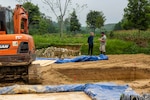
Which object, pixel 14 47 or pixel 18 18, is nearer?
pixel 14 47

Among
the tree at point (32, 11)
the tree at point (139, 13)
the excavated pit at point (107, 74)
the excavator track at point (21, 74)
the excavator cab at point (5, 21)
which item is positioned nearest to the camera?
the excavator cab at point (5, 21)

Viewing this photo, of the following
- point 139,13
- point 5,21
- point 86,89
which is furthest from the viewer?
point 139,13

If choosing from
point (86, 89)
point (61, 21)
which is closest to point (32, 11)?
point (61, 21)

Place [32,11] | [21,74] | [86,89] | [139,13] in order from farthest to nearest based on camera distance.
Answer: [32,11] < [139,13] < [21,74] < [86,89]

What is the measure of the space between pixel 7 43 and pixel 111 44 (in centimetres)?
1601

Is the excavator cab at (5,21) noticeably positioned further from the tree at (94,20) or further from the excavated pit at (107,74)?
the tree at (94,20)

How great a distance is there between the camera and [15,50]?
35.8 ft

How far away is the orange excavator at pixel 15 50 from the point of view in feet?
35.6

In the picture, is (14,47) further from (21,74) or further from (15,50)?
(21,74)

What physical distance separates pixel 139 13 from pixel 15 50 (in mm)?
20612

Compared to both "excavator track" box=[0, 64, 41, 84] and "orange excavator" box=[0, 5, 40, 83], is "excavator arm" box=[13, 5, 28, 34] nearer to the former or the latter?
"orange excavator" box=[0, 5, 40, 83]

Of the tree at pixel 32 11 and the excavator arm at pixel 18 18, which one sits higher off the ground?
the tree at pixel 32 11

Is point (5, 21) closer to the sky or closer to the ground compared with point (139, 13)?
closer to the ground

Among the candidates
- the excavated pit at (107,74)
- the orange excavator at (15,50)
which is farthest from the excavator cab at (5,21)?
the excavated pit at (107,74)
